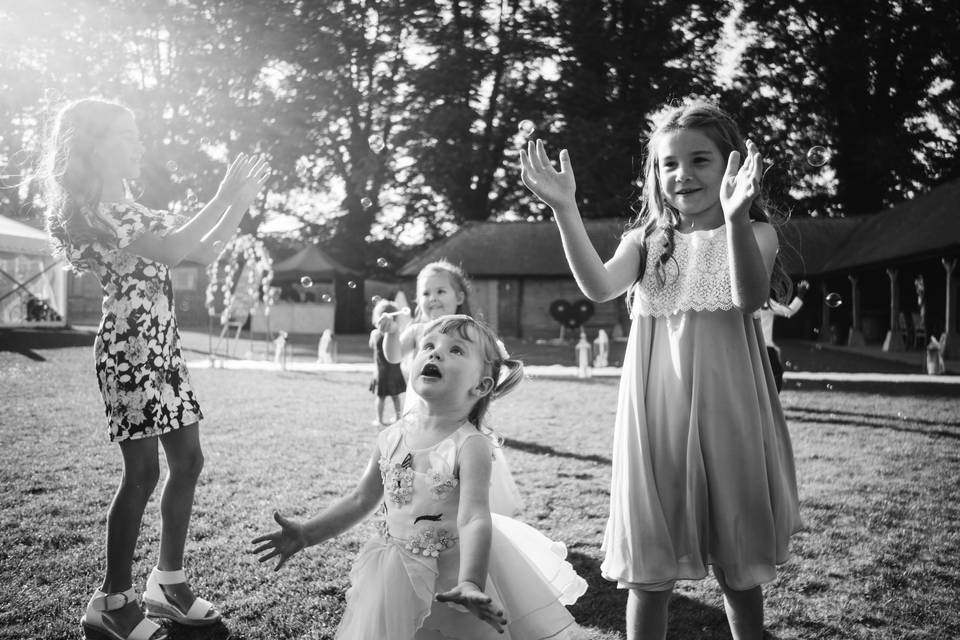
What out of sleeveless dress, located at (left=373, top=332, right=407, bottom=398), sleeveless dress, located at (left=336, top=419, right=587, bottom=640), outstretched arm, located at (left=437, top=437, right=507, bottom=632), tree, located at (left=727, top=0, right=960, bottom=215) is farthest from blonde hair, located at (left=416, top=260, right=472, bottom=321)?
tree, located at (left=727, top=0, right=960, bottom=215)

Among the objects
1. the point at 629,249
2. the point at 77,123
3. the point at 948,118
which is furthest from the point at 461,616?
the point at 948,118

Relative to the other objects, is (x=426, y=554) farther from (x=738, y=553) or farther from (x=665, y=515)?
(x=738, y=553)

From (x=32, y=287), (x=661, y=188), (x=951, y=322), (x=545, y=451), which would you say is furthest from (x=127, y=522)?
(x=32, y=287)

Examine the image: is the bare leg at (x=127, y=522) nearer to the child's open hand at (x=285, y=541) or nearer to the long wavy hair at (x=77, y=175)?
the long wavy hair at (x=77, y=175)

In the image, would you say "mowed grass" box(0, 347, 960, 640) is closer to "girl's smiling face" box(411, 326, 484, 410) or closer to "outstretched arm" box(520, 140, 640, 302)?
"girl's smiling face" box(411, 326, 484, 410)

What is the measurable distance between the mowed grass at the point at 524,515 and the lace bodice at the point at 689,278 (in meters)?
1.54

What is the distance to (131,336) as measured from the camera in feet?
9.58

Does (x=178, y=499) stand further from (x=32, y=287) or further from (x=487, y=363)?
(x=32, y=287)

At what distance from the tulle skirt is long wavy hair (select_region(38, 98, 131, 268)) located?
182 cm

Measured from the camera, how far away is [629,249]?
2.52m

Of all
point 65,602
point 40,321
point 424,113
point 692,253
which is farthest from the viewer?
point 424,113

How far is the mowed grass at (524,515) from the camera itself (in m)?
3.19

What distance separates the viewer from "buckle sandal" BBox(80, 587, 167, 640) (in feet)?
9.22

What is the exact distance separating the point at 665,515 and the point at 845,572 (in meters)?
2.19
